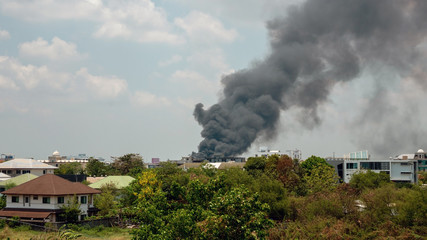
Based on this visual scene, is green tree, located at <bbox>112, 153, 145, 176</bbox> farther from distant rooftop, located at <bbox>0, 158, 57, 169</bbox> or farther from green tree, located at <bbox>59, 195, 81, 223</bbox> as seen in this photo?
green tree, located at <bbox>59, 195, 81, 223</bbox>

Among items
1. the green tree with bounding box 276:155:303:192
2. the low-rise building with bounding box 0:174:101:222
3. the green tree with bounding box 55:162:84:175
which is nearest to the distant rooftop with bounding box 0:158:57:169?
the green tree with bounding box 55:162:84:175

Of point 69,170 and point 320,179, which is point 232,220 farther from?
point 69,170

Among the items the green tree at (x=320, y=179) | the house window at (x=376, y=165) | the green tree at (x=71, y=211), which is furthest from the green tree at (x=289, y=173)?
the green tree at (x=71, y=211)

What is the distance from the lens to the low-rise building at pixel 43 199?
48.2 m

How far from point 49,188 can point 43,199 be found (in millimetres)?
1482

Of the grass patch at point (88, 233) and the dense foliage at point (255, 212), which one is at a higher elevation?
the dense foliage at point (255, 212)

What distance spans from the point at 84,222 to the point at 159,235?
1028 inches

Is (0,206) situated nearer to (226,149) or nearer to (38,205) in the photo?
(38,205)

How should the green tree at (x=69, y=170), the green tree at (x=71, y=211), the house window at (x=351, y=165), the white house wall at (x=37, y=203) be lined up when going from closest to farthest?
the green tree at (x=71, y=211) → the white house wall at (x=37, y=203) → the house window at (x=351, y=165) → the green tree at (x=69, y=170)

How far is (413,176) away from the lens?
105 m

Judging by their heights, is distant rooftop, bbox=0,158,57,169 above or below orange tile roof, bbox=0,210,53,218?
above

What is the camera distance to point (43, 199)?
49.3 metres

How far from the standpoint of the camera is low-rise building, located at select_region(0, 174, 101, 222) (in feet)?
158

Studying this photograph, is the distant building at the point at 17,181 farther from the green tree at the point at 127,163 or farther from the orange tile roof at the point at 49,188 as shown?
the green tree at the point at 127,163
